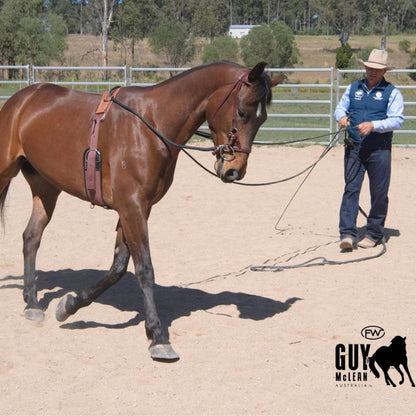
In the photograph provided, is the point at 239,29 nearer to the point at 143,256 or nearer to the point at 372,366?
the point at 143,256

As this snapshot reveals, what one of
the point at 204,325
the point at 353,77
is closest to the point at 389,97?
the point at 204,325

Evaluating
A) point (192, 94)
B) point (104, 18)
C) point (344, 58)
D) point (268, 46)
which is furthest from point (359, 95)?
point (344, 58)

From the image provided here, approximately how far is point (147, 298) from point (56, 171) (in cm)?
123

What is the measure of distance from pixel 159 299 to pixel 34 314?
1042 millimetres

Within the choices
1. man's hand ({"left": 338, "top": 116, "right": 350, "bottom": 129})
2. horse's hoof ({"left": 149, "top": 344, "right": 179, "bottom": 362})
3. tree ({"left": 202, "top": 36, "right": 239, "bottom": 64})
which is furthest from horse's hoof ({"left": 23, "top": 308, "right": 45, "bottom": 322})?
tree ({"left": 202, "top": 36, "right": 239, "bottom": 64})

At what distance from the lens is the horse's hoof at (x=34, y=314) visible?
5.41m

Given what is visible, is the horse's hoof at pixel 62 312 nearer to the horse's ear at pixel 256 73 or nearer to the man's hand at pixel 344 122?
the horse's ear at pixel 256 73

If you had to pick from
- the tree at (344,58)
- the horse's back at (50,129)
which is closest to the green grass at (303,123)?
the horse's back at (50,129)

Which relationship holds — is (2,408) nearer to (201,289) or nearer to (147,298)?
(147,298)

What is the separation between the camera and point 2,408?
153 inches

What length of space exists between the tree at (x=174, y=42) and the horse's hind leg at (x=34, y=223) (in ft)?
156

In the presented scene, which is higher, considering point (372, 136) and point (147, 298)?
point (372, 136)

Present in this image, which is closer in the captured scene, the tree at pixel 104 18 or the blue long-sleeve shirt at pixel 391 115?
the blue long-sleeve shirt at pixel 391 115

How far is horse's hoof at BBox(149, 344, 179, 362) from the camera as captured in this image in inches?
179
